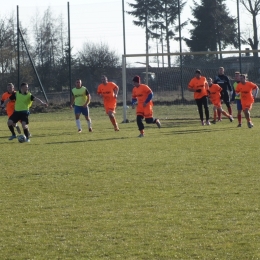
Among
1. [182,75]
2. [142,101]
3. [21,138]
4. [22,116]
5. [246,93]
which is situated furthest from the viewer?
[182,75]

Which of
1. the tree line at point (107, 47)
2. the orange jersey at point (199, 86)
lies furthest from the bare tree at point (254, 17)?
the orange jersey at point (199, 86)

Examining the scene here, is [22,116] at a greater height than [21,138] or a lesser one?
greater

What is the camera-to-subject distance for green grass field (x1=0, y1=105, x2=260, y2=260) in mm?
6707

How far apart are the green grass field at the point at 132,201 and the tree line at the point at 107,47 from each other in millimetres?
25370

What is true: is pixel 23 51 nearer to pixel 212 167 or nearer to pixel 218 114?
pixel 218 114

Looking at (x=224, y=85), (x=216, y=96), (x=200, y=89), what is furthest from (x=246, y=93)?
(x=224, y=85)

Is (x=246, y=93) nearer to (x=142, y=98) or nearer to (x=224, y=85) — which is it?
(x=142, y=98)

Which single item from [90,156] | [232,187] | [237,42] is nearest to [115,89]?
[90,156]

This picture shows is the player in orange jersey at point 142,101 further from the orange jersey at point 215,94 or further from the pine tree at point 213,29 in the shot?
the pine tree at point 213,29

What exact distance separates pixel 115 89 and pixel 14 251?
54.1 feet

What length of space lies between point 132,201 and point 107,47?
36.4 metres

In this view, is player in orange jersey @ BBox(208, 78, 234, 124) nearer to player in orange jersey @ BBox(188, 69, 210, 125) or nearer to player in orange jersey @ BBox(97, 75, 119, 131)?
player in orange jersey @ BBox(188, 69, 210, 125)

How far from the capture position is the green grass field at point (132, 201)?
6.71 metres

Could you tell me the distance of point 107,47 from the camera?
44.9m
